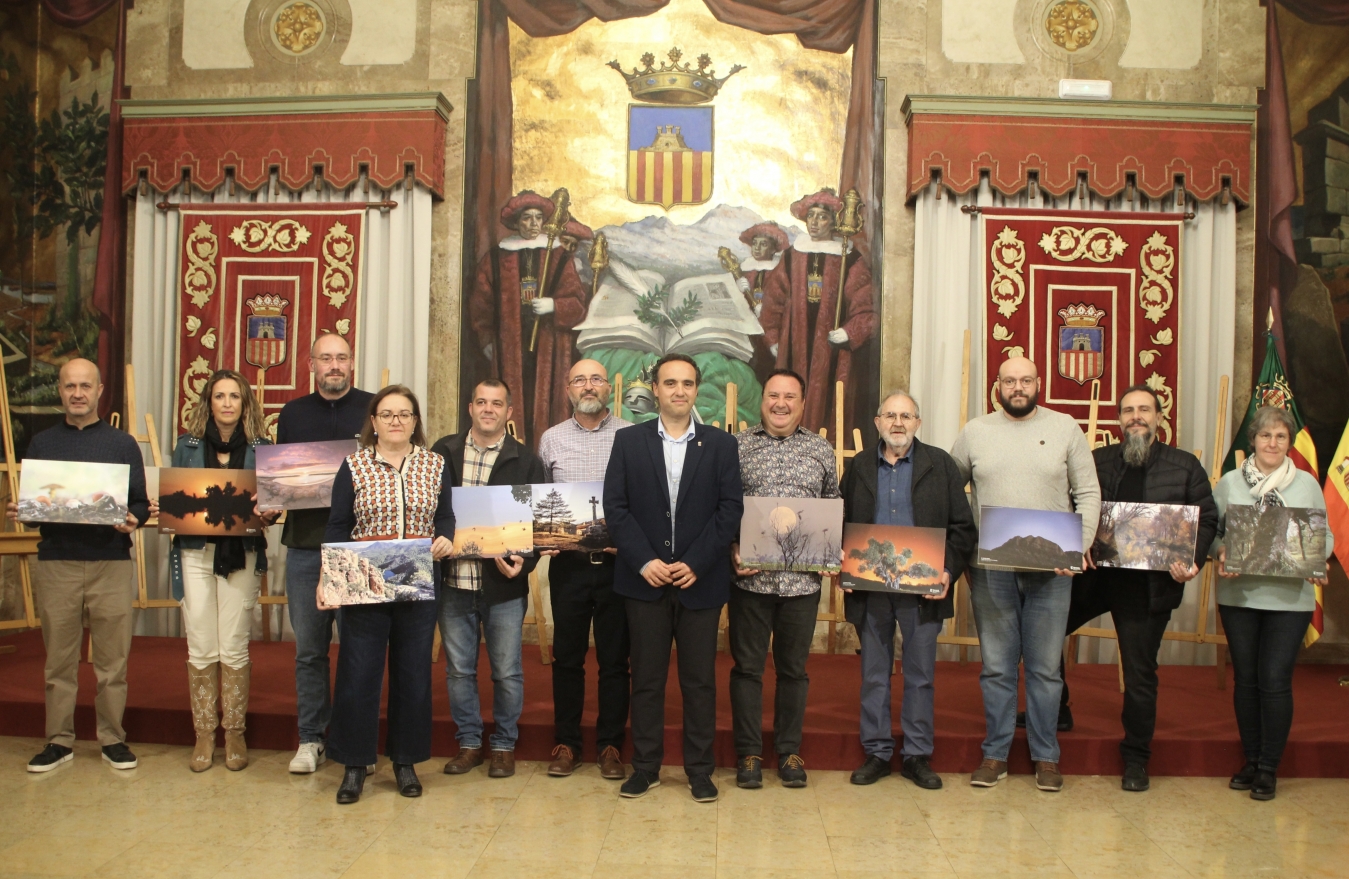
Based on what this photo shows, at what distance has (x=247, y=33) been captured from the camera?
727 centimetres

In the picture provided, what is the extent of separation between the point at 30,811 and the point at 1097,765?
14.3 feet

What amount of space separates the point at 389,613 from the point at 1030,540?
258 cm

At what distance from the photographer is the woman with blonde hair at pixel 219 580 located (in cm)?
436

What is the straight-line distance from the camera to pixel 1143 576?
438 centimetres

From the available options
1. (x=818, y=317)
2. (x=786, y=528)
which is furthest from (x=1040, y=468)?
(x=818, y=317)

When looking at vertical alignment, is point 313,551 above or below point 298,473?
below

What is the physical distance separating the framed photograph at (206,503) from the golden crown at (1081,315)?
5141mm

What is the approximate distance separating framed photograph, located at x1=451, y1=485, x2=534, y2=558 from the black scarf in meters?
0.95

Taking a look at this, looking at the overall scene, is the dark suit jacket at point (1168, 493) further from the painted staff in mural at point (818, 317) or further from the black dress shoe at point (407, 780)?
the black dress shoe at point (407, 780)

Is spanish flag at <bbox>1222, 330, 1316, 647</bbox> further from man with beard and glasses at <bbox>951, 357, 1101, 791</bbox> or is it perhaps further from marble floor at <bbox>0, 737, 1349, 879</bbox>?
man with beard and glasses at <bbox>951, 357, 1101, 791</bbox>

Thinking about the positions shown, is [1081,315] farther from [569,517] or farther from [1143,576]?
[569,517]

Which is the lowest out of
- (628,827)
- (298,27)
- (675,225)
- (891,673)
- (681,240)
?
(628,827)

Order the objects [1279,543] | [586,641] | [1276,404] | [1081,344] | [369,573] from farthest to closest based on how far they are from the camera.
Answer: [1081,344], [1276,404], [586,641], [1279,543], [369,573]

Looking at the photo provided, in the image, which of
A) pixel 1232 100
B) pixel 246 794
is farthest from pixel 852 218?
pixel 246 794
